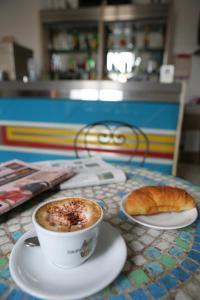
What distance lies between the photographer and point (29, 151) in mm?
1718

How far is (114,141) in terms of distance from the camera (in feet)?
5.11

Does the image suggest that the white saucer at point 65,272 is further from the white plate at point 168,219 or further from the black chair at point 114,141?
the black chair at point 114,141

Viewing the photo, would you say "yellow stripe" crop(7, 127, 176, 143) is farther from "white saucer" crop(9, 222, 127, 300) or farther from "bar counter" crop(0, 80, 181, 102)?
"white saucer" crop(9, 222, 127, 300)

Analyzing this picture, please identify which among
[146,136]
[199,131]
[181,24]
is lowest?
[199,131]

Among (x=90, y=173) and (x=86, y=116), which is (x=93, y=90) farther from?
(x=90, y=173)

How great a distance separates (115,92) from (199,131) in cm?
202

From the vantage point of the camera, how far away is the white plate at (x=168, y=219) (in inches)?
17.4

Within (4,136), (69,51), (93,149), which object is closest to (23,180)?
(93,149)

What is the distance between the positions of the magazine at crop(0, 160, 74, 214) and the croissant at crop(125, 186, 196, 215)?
0.22m

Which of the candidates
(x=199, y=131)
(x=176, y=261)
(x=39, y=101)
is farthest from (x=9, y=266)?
(x=199, y=131)

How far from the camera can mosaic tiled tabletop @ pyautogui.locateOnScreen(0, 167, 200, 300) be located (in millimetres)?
301

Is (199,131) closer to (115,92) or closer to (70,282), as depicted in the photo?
(115,92)

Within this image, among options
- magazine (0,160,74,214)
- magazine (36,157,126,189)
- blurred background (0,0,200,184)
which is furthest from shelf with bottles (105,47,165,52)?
magazine (0,160,74,214)

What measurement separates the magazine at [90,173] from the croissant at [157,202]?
0.51ft
